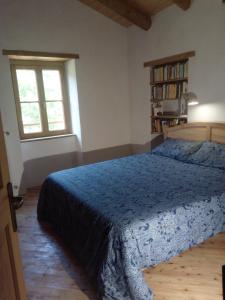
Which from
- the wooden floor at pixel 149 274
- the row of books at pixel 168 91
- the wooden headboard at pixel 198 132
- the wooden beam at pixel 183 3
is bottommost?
the wooden floor at pixel 149 274

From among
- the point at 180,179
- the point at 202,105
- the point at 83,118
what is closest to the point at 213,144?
the point at 202,105

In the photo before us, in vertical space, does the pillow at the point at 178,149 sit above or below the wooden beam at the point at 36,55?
below

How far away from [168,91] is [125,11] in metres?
1.39

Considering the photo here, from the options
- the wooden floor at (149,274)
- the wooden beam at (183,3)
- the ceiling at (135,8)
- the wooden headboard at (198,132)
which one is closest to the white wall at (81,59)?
the ceiling at (135,8)

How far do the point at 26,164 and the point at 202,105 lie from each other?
2899 millimetres

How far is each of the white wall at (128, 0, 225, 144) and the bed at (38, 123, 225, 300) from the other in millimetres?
437

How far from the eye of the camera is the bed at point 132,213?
1663 millimetres

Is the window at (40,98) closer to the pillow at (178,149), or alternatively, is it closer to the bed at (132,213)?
the bed at (132,213)

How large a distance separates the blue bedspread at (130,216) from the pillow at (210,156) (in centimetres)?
11

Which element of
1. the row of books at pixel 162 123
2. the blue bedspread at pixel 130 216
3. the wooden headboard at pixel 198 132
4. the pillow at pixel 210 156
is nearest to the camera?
the blue bedspread at pixel 130 216

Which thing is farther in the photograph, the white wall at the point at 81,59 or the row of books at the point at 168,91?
the row of books at the point at 168,91

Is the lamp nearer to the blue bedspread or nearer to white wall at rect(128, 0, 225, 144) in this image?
white wall at rect(128, 0, 225, 144)

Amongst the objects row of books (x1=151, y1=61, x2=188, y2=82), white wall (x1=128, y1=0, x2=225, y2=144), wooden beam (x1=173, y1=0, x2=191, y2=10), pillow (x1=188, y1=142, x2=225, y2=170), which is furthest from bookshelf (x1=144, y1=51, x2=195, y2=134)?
pillow (x1=188, y1=142, x2=225, y2=170)

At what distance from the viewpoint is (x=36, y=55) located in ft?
11.9
